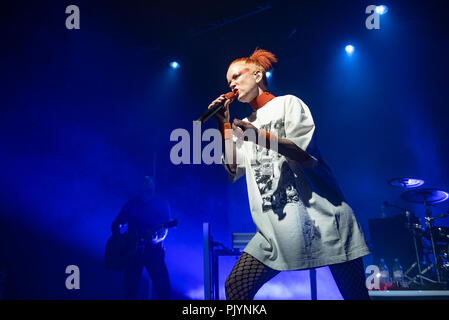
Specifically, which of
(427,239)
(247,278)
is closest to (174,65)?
(427,239)

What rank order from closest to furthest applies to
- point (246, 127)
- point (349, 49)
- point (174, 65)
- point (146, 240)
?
point (246, 127) < point (146, 240) < point (349, 49) < point (174, 65)

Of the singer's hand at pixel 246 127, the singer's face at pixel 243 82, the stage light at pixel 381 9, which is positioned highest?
the stage light at pixel 381 9

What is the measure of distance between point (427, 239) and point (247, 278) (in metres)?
4.96

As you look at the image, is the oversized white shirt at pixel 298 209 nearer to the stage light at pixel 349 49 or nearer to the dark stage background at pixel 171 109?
the dark stage background at pixel 171 109

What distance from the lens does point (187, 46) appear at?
618cm

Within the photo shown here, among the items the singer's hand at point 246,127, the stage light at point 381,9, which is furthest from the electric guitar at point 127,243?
the stage light at point 381,9

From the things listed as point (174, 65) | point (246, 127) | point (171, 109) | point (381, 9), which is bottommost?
point (246, 127)

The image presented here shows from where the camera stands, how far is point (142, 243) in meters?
4.84

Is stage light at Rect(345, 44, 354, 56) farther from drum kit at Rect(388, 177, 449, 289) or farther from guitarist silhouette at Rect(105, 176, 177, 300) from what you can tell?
guitarist silhouette at Rect(105, 176, 177, 300)

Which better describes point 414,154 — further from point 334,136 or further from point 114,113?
point 114,113

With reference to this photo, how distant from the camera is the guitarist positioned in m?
4.66

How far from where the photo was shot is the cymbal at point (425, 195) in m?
5.08

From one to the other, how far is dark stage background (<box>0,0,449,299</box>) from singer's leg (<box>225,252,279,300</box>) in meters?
3.32

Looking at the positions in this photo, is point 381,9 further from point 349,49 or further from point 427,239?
point 427,239
